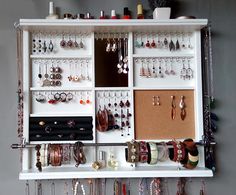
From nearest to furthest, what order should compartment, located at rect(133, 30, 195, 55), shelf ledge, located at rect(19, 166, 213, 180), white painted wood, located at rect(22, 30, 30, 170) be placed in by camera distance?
1. shelf ledge, located at rect(19, 166, 213, 180)
2. white painted wood, located at rect(22, 30, 30, 170)
3. compartment, located at rect(133, 30, 195, 55)

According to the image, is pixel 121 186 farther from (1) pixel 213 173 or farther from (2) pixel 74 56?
(2) pixel 74 56

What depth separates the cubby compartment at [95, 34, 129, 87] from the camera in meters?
1.78

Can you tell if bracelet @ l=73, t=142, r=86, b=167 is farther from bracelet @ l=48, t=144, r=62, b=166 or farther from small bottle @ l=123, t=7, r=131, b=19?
small bottle @ l=123, t=7, r=131, b=19

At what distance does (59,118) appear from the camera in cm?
174

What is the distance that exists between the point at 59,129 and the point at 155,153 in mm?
493

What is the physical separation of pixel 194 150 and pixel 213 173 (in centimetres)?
27

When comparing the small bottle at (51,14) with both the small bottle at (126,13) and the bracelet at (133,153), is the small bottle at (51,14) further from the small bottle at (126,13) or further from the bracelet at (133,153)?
the bracelet at (133,153)

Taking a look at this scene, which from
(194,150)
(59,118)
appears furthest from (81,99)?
(194,150)

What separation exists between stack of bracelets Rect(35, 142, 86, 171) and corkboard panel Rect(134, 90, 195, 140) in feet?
1.03

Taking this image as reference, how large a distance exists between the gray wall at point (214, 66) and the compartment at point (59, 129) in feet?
0.39

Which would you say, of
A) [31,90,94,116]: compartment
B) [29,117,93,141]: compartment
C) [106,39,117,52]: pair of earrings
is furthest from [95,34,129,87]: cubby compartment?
[29,117,93,141]: compartment

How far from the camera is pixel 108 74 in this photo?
1781 millimetres

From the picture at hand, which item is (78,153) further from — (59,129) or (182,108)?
(182,108)

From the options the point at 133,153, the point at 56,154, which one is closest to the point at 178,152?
the point at 133,153
